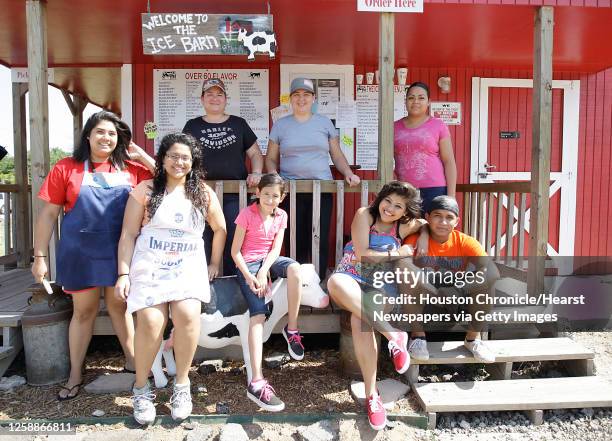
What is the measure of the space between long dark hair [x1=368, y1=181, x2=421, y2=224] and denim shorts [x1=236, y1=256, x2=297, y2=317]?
699mm

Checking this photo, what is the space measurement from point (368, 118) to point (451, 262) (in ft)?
9.44

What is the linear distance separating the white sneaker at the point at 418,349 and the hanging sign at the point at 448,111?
11.4 ft

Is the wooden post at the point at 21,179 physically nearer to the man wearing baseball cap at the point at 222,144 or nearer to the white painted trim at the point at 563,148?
the man wearing baseball cap at the point at 222,144

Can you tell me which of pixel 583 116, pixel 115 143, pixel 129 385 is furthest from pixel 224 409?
pixel 583 116

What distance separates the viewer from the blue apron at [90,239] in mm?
2961

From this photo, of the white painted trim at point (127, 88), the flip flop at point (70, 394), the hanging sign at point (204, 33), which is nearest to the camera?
the flip flop at point (70, 394)

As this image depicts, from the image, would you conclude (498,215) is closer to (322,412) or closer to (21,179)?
(322,412)

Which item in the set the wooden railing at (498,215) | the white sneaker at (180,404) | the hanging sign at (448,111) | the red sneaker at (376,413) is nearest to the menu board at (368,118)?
the hanging sign at (448,111)

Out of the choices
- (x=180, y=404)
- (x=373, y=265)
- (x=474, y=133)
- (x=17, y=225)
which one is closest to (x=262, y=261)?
(x=373, y=265)

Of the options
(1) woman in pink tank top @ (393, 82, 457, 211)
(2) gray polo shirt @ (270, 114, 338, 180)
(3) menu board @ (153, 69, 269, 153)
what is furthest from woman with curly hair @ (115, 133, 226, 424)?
(3) menu board @ (153, 69, 269, 153)

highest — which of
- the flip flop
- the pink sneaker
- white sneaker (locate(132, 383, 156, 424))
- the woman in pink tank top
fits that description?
the woman in pink tank top

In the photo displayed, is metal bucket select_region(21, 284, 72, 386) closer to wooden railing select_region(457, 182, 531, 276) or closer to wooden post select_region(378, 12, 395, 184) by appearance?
wooden post select_region(378, 12, 395, 184)

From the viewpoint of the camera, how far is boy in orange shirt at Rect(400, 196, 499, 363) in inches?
126

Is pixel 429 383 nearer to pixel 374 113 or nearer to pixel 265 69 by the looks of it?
pixel 374 113
